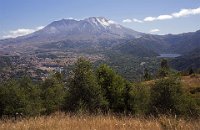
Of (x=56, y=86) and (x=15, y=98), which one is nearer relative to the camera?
(x=15, y=98)

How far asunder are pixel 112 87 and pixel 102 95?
6919mm

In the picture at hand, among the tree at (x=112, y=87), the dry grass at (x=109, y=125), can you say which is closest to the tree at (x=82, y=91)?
the tree at (x=112, y=87)

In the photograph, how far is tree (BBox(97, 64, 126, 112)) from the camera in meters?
39.8

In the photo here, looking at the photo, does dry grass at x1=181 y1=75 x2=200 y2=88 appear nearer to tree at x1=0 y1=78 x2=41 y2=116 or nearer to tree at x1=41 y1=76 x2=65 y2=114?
tree at x1=41 y1=76 x2=65 y2=114

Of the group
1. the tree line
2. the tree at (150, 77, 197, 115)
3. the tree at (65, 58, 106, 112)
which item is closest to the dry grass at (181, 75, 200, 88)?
the tree line

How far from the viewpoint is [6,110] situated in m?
37.6

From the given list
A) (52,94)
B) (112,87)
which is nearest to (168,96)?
(112,87)

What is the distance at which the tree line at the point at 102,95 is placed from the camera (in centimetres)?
2970

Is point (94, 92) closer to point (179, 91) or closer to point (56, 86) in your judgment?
point (179, 91)

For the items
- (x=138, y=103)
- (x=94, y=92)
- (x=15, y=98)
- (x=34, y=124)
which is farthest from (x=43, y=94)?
(x=34, y=124)

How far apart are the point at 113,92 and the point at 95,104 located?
9950 mm

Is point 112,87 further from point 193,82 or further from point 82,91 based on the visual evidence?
point 193,82

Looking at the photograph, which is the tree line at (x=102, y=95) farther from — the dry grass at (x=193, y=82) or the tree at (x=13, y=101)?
the dry grass at (x=193, y=82)

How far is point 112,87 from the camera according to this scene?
40656mm
